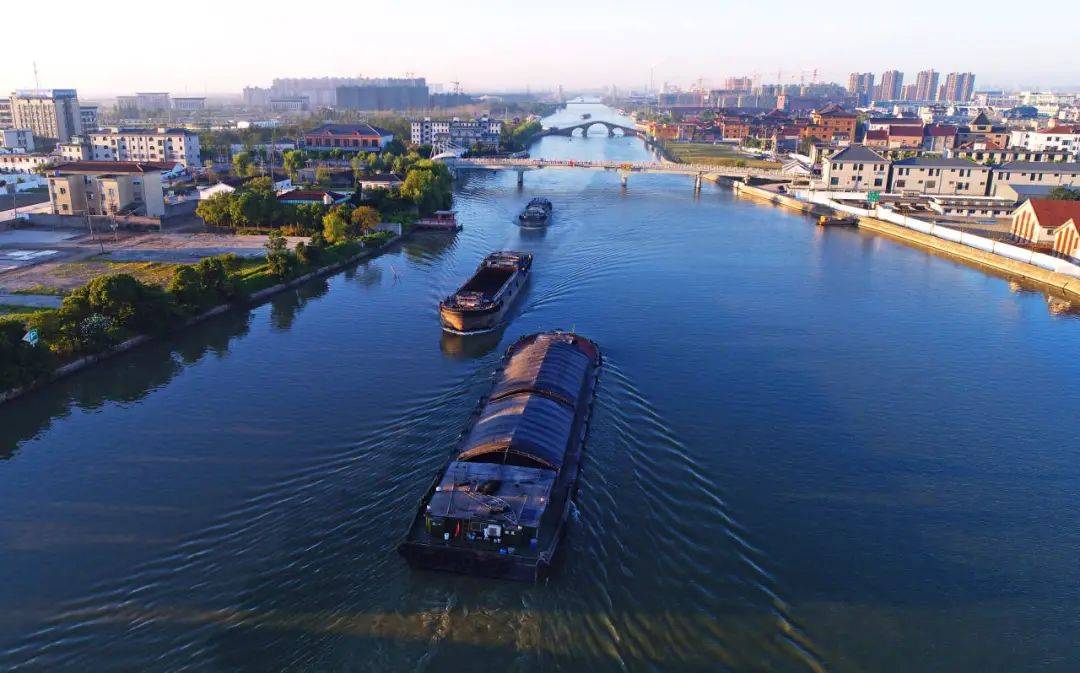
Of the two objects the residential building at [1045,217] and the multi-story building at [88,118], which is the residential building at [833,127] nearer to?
the residential building at [1045,217]

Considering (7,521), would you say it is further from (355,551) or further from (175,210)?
(175,210)

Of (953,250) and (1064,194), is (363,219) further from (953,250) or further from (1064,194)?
(1064,194)

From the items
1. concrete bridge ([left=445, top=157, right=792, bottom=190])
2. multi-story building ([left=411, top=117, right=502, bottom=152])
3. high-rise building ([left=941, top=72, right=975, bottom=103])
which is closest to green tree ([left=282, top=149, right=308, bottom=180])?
concrete bridge ([left=445, top=157, right=792, bottom=190])

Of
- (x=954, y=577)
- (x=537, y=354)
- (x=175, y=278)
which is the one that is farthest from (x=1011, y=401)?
(x=175, y=278)

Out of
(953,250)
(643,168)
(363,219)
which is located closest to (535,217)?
(363,219)

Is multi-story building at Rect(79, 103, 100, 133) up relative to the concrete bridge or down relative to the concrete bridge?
up

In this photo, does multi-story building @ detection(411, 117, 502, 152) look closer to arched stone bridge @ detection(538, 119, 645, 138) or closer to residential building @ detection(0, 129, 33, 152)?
arched stone bridge @ detection(538, 119, 645, 138)
